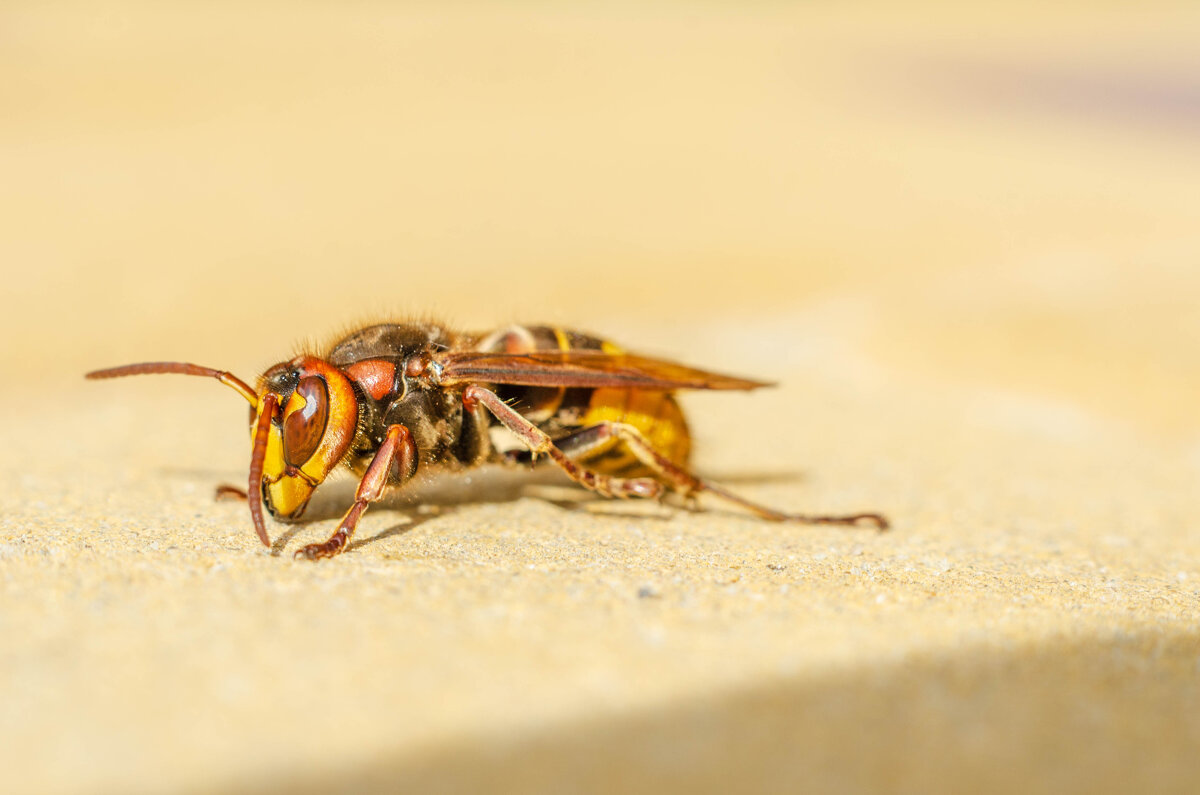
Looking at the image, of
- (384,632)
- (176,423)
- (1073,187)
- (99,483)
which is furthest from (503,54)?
(384,632)

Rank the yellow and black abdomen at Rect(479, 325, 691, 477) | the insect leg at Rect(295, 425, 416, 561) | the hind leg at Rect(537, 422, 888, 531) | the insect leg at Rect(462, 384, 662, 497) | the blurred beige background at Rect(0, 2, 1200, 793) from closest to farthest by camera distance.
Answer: the blurred beige background at Rect(0, 2, 1200, 793) < the insect leg at Rect(295, 425, 416, 561) < the insect leg at Rect(462, 384, 662, 497) < the hind leg at Rect(537, 422, 888, 531) < the yellow and black abdomen at Rect(479, 325, 691, 477)

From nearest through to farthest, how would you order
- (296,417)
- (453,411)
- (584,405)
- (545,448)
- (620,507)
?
(296,417) → (545,448) → (453,411) → (584,405) → (620,507)

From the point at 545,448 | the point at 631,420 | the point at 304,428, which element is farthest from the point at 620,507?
the point at 304,428

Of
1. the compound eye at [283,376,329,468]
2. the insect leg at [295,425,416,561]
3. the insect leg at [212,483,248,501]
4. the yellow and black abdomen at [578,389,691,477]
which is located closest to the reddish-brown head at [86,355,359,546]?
the compound eye at [283,376,329,468]

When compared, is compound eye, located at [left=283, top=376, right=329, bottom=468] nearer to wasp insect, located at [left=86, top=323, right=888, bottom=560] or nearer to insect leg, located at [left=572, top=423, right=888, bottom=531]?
wasp insect, located at [left=86, top=323, right=888, bottom=560]

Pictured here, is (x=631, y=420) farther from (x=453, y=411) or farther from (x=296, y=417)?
(x=296, y=417)

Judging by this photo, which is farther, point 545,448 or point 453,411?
point 453,411

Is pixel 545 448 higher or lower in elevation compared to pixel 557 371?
lower

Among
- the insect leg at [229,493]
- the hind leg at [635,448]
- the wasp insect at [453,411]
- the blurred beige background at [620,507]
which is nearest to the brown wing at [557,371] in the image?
the wasp insect at [453,411]
